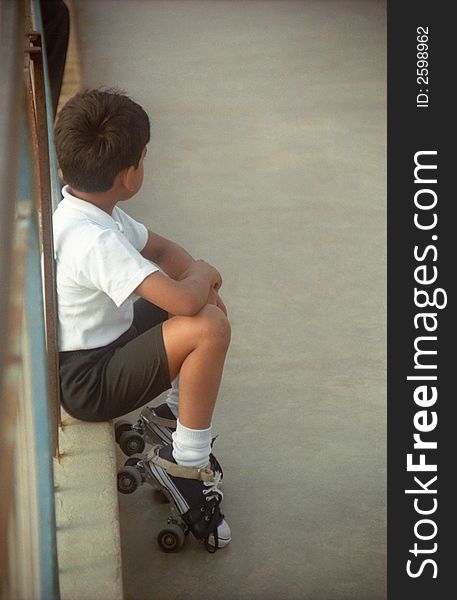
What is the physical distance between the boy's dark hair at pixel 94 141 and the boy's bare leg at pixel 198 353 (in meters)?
0.29

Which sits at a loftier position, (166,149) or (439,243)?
(166,149)

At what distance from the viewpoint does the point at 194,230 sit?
11.3ft

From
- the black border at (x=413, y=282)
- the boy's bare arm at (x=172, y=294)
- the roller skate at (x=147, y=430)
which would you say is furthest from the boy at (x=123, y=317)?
the black border at (x=413, y=282)

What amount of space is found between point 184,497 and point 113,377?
0.26 meters

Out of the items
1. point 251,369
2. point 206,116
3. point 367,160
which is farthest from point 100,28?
point 251,369

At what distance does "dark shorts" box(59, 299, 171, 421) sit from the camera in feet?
6.29

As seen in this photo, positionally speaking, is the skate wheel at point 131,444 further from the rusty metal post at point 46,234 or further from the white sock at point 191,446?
the rusty metal post at point 46,234

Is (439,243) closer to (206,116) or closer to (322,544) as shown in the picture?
(322,544)

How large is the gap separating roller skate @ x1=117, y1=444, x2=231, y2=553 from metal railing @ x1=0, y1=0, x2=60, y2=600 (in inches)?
25.5

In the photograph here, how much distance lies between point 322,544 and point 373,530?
4.1 inches

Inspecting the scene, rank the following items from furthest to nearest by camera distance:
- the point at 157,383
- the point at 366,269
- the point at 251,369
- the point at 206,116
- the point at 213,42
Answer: the point at 213,42
the point at 206,116
the point at 366,269
the point at 251,369
the point at 157,383

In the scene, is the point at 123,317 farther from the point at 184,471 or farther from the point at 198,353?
the point at 184,471

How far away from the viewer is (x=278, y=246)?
3.32 metres

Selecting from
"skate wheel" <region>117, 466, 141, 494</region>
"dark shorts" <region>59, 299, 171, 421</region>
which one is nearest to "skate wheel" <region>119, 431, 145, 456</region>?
"skate wheel" <region>117, 466, 141, 494</region>
